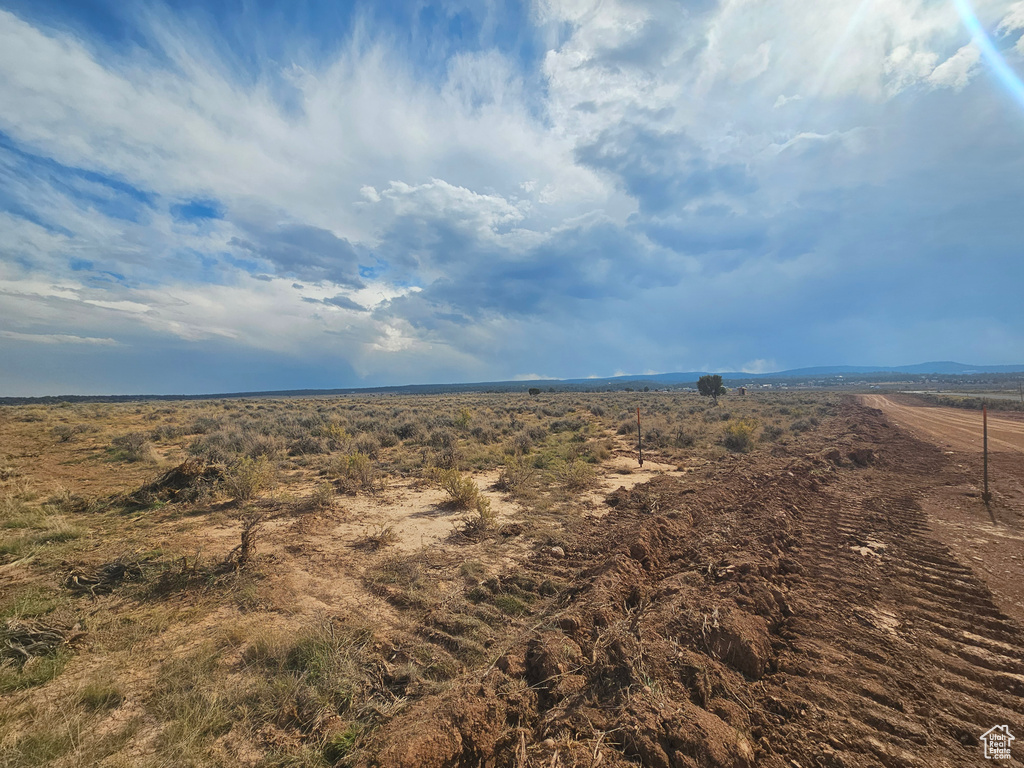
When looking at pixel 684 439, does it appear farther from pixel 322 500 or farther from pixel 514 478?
pixel 322 500

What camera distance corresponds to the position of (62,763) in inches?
114

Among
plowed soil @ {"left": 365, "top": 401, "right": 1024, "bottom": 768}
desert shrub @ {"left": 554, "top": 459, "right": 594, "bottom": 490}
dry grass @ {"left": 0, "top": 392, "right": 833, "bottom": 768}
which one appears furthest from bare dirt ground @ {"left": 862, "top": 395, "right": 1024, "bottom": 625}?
desert shrub @ {"left": 554, "top": 459, "right": 594, "bottom": 490}

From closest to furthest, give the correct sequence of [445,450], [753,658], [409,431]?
[753,658] < [445,450] < [409,431]

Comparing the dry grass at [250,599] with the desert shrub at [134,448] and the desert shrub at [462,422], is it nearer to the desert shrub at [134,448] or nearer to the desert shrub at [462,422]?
the desert shrub at [134,448]

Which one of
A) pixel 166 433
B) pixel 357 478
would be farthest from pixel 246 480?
pixel 166 433

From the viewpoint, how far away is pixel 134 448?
1423 centimetres

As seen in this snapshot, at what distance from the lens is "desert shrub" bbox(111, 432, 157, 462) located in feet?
44.7

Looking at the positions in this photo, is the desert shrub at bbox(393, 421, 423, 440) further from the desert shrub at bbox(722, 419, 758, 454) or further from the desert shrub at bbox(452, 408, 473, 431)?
the desert shrub at bbox(722, 419, 758, 454)

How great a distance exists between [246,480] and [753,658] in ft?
33.8

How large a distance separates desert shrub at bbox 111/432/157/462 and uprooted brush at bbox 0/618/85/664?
37.4 feet

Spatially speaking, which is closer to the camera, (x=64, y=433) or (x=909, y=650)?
(x=909, y=650)

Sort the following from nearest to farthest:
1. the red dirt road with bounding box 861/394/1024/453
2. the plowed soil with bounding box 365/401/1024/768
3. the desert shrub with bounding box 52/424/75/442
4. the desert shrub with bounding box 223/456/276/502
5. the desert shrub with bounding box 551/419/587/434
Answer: the plowed soil with bounding box 365/401/1024/768 < the desert shrub with bounding box 223/456/276/502 < the red dirt road with bounding box 861/394/1024/453 < the desert shrub with bounding box 52/424/75/442 < the desert shrub with bounding box 551/419/587/434

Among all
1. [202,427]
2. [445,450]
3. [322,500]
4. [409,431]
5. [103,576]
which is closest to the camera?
[103,576]

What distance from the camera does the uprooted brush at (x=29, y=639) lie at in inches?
157
